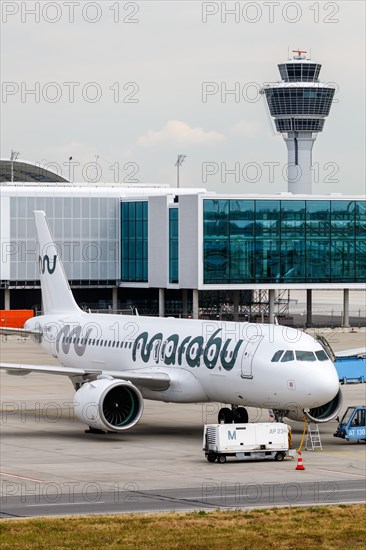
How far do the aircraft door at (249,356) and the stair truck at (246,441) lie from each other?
296 cm

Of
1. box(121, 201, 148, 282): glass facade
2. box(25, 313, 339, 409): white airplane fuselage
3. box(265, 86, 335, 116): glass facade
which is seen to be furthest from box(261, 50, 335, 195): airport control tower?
box(25, 313, 339, 409): white airplane fuselage

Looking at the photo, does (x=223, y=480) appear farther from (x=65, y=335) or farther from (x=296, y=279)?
(x=296, y=279)

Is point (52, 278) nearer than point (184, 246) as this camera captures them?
Yes

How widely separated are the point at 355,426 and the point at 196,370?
21.2 ft

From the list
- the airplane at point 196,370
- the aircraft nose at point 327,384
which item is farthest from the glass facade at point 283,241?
the aircraft nose at point 327,384

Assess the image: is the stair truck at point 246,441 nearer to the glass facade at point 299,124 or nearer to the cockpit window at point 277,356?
the cockpit window at point 277,356

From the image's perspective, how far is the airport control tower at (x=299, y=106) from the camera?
178 m

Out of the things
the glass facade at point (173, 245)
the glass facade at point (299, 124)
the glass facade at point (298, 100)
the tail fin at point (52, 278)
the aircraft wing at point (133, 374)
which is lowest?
the aircraft wing at point (133, 374)

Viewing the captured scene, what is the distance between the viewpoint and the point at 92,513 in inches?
1325

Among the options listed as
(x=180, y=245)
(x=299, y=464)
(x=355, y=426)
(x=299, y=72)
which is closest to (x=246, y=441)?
(x=299, y=464)

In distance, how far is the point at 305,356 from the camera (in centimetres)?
4703

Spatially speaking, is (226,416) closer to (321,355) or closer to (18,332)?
(321,355)

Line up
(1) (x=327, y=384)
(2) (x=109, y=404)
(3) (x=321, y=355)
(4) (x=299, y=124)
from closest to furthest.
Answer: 1. (1) (x=327, y=384)
2. (3) (x=321, y=355)
3. (2) (x=109, y=404)
4. (4) (x=299, y=124)

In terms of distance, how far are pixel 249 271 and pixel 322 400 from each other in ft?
245
